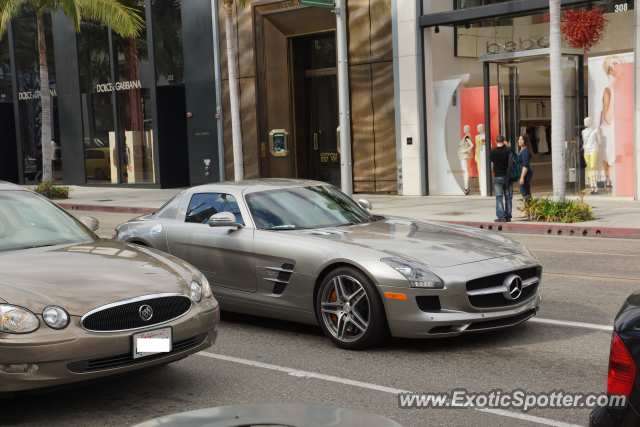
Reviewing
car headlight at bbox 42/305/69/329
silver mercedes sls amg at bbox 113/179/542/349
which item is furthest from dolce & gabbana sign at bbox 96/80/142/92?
car headlight at bbox 42/305/69/329

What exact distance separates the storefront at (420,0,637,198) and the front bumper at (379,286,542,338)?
48.7 feet

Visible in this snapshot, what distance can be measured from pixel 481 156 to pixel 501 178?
695cm

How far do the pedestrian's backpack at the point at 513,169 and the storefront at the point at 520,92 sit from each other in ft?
16.2

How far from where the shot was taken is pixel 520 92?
22250 millimetres

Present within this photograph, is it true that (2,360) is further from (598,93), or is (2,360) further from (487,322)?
(598,93)

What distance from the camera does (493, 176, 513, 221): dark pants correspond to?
616 inches

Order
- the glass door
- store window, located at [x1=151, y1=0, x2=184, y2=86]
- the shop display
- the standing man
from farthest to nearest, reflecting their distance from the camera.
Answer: store window, located at [x1=151, y1=0, x2=184, y2=86] → the glass door → the shop display → the standing man

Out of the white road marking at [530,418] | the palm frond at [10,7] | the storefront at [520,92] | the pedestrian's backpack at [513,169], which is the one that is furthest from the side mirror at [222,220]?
the palm frond at [10,7]

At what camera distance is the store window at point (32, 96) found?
34.0m

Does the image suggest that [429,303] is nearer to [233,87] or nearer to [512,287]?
[512,287]

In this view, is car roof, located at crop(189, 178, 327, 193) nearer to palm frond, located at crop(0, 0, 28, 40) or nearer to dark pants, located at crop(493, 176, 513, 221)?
dark pants, located at crop(493, 176, 513, 221)

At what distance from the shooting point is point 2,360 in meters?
4.34

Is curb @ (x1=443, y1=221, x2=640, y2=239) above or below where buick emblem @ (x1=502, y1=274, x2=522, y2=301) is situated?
below

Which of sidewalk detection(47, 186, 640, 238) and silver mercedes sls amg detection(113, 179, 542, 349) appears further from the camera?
sidewalk detection(47, 186, 640, 238)
